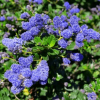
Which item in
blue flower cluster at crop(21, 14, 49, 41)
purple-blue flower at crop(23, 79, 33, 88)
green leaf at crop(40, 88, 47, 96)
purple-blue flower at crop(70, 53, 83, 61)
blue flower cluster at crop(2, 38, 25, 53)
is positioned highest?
blue flower cluster at crop(21, 14, 49, 41)

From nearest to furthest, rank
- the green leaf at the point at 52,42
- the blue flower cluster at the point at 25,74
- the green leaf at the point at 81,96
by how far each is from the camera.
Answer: the blue flower cluster at the point at 25,74
the green leaf at the point at 52,42
the green leaf at the point at 81,96

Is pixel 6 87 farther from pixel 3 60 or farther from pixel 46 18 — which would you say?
pixel 46 18

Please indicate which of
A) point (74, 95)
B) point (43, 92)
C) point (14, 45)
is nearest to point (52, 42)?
point (14, 45)

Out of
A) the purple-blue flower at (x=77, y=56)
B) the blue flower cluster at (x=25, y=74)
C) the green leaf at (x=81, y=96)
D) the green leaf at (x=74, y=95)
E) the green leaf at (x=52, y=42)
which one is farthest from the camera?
A: the green leaf at (x=74, y=95)

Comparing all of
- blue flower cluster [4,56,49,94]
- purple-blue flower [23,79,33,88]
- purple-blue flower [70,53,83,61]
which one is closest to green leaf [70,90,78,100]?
purple-blue flower [70,53,83,61]

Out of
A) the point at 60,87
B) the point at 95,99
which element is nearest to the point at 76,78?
the point at 60,87

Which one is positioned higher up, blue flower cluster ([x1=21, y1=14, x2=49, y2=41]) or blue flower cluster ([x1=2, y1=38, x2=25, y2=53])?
blue flower cluster ([x1=21, y1=14, x2=49, y2=41])

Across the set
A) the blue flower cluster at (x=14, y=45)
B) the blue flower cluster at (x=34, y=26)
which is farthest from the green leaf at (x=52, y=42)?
the blue flower cluster at (x=14, y=45)

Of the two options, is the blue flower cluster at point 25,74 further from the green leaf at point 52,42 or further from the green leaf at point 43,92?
the green leaf at point 43,92

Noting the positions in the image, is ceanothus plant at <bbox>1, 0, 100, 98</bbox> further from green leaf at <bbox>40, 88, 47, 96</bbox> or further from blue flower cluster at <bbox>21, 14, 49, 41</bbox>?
green leaf at <bbox>40, 88, 47, 96</bbox>

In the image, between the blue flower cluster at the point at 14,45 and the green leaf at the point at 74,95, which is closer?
the blue flower cluster at the point at 14,45

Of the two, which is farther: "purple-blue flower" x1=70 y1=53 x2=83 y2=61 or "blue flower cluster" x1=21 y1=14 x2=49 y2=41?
"purple-blue flower" x1=70 y1=53 x2=83 y2=61

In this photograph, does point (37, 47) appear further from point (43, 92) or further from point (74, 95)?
point (74, 95)
